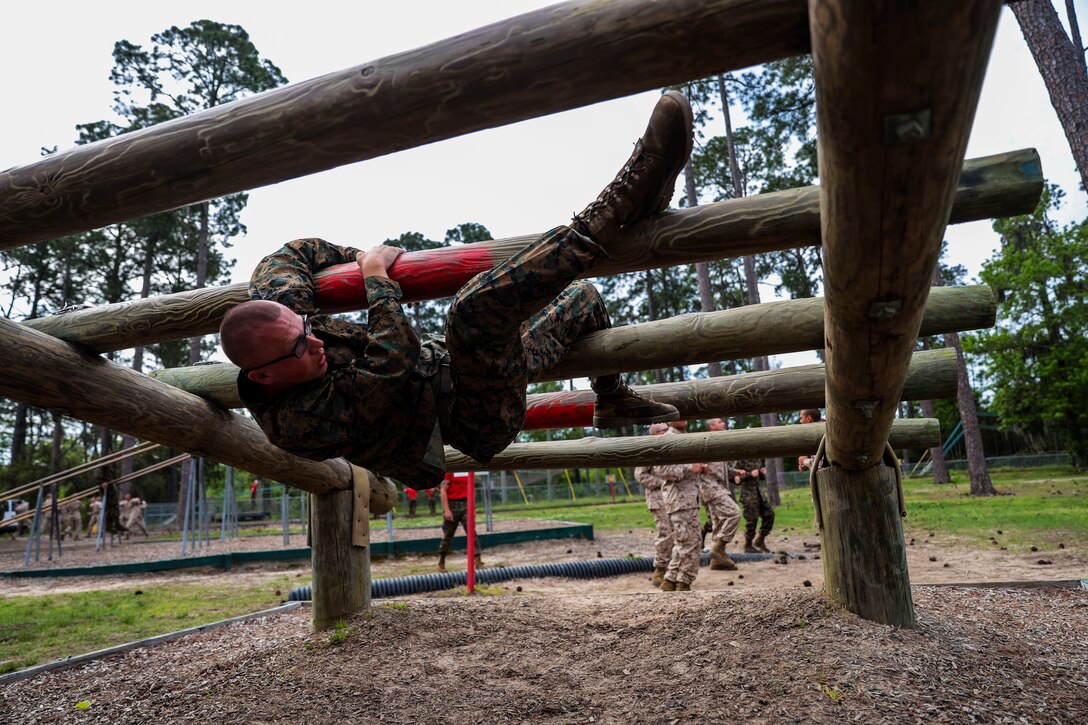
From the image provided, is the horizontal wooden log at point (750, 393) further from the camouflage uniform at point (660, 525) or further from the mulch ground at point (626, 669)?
the camouflage uniform at point (660, 525)

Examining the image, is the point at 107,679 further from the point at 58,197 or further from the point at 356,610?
the point at 58,197

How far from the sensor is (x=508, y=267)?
9.00ft

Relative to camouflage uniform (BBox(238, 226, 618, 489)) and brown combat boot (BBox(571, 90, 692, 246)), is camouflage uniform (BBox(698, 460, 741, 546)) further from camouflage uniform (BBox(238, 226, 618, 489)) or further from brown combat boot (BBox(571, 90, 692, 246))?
brown combat boot (BBox(571, 90, 692, 246))

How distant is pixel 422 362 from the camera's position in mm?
3342

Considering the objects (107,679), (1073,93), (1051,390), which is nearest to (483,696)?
(107,679)

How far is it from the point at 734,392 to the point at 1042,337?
3685 cm

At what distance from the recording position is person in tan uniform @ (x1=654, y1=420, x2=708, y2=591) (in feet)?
25.1

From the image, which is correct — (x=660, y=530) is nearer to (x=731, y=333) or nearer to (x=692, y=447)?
(x=692, y=447)

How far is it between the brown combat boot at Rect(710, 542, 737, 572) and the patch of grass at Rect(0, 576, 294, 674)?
18.3ft

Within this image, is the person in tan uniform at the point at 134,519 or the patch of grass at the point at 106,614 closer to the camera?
the patch of grass at the point at 106,614

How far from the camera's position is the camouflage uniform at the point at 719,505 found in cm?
932

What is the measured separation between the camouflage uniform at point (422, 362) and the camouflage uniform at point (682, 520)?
4.52 m

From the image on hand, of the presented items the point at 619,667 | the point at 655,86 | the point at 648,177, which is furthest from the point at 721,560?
the point at 655,86

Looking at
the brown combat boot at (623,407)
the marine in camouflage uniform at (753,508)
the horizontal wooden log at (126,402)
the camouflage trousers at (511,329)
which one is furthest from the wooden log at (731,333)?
the marine in camouflage uniform at (753,508)
